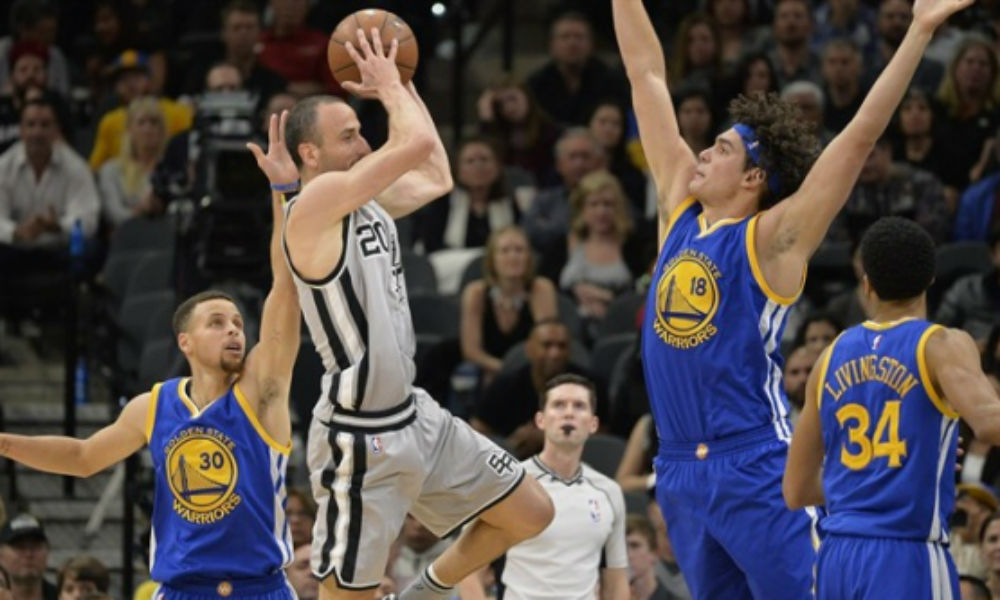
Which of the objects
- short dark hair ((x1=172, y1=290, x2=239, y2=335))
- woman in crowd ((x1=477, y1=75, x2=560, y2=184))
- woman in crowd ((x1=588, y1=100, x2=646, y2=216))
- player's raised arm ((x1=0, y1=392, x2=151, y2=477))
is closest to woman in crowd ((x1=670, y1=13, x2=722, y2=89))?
woman in crowd ((x1=588, y1=100, x2=646, y2=216))

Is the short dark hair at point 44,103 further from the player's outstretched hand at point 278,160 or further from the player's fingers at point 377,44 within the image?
the player's fingers at point 377,44

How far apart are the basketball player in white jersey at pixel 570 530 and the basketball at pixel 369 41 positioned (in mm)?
2337

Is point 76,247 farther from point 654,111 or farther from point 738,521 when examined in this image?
point 738,521

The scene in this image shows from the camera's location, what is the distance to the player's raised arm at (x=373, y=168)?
782 centimetres

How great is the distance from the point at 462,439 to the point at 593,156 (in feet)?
21.6

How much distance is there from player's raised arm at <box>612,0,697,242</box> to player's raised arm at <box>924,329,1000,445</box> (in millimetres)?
1405

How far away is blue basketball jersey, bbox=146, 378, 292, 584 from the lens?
27.1 ft

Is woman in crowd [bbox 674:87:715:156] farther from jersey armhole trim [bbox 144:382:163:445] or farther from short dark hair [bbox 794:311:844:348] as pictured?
jersey armhole trim [bbox 144:382:163:445]

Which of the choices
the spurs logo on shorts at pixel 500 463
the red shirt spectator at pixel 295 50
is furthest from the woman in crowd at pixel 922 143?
the spurs logo on shorts at pixel 500 463

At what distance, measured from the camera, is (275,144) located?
8203mm

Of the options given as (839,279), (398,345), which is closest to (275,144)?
(398,345)

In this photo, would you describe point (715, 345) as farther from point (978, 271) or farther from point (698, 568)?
point (978, 271)

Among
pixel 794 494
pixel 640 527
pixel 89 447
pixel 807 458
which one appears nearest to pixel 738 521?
pixel 794 494

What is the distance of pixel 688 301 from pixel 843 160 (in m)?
0.76
